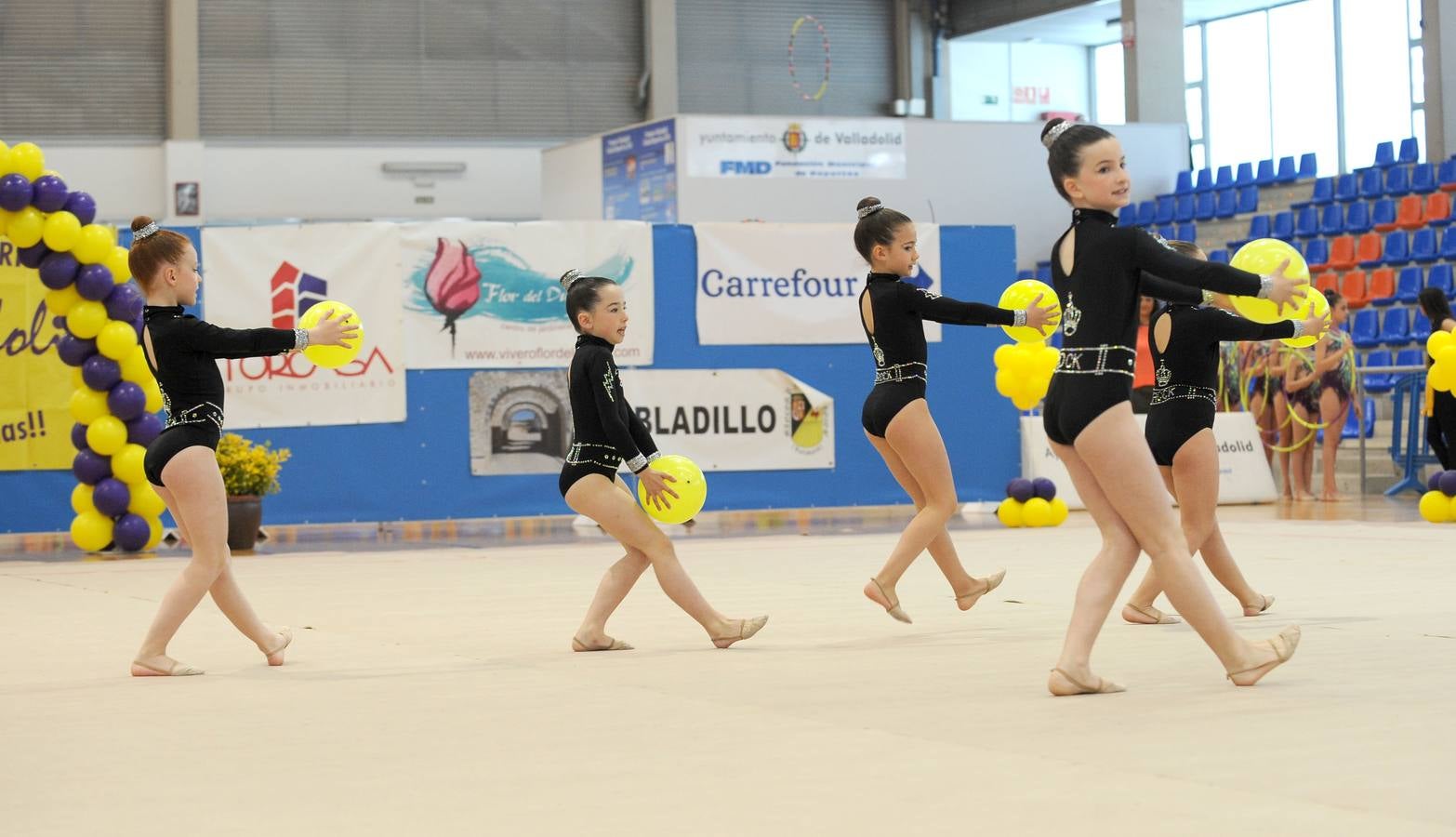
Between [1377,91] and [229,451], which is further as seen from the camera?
[1377,91]

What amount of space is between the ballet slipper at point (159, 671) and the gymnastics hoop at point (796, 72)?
24.4 m

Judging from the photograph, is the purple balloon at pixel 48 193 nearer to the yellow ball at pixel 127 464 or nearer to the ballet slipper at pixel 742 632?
the yellow ball at pixel 127 464

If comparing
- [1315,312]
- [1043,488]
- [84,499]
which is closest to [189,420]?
[1315,312]

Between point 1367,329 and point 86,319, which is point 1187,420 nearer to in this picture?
point 86,319

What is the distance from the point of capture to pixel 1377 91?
25.5 m

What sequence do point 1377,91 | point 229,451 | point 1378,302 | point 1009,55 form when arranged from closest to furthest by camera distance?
point 229,451 → point 1378,302 → point 1377,91 → point 1009,55

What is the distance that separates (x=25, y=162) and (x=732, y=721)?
8235 millimetres

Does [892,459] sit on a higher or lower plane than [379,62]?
lower

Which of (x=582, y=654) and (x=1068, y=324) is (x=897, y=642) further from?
(x=1068, y=324)

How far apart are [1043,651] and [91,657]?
134 inches

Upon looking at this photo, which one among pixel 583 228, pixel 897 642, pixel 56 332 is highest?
pixel 583 228

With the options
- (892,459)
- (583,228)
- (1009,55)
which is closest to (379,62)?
(1009,55)

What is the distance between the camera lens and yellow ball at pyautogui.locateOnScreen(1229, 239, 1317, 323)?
15.9 feet

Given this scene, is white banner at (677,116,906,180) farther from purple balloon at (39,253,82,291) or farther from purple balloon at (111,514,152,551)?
purple balloon at (111,514,152,551)
